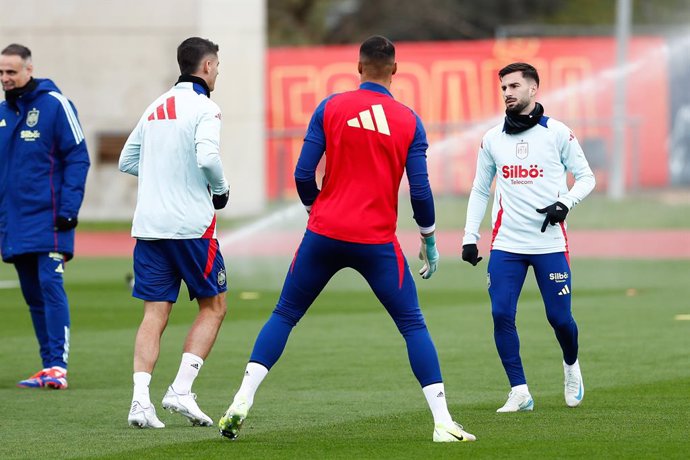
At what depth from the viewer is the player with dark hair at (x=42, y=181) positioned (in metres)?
10.3

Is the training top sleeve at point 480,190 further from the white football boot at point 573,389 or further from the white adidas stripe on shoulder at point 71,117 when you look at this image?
the white adidas stripe on shoulder at point 71,117

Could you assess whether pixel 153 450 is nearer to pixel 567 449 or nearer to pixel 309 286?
pixel 309 286

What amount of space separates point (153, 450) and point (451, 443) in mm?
1510

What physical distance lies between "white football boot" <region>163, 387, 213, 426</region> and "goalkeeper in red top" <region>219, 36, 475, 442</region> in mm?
702

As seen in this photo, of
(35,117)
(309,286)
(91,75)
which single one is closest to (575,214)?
(91,75)

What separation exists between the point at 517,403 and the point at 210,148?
7.94ft

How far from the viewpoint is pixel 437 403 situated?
7.59 metres

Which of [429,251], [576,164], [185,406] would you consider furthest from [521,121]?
[185,406]

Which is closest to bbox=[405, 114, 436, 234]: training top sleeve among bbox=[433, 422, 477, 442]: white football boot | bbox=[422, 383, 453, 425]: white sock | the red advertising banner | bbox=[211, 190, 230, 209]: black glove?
bbox=[422, 383, 453, 425]: white sock

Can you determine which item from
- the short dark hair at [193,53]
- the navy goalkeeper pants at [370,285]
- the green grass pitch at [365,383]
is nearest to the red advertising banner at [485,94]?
the green grass pitch at [365,383]

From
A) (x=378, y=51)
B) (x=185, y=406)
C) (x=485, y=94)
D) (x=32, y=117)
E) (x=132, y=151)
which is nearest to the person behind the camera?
(x=378, y=51)

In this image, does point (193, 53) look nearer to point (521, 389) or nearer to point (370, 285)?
point (370, 285)

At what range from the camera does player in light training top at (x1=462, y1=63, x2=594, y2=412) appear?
895 cm

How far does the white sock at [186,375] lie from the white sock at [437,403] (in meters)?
1.47
